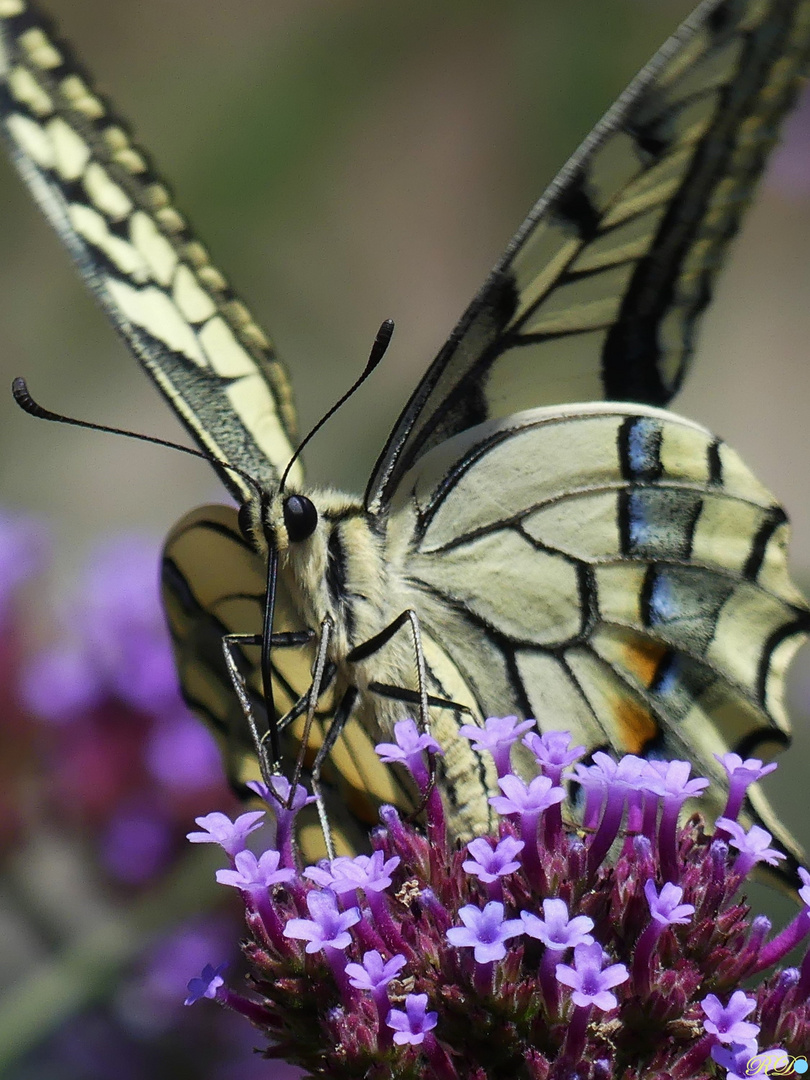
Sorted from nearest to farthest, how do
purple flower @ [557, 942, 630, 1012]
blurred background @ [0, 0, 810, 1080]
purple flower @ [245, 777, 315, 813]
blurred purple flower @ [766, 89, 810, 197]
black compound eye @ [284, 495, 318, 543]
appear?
purple flower @ [557, 942, 630, 1012]
purple flower @ [245, 777, 315, 813]
black compound eye @ [284, 495, 318, 543]
blurred purple flower @ [766, 89, 810, 197]
blurred background @ [0, 0, 810, 1080]

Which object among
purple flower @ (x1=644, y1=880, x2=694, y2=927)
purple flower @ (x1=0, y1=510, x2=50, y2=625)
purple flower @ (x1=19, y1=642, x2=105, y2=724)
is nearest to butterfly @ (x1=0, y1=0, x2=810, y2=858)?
purple flower @ (x1=644, y1=880, x2=694, y2=927)

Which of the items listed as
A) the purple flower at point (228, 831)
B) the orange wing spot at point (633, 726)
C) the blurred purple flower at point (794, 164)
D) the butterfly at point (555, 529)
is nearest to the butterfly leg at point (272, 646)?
the butterfly at point (555, 529)

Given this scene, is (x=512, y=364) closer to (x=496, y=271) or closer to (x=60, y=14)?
(x=496, y=271)

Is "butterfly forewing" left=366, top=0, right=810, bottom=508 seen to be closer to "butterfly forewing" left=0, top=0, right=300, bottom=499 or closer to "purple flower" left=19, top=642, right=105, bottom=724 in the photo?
"butterfly forewing" left=0, top=0, right=300, bottom=499

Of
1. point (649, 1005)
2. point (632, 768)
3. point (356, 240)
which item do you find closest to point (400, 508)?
point (632, 768)

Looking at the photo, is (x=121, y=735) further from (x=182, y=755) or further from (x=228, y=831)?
(x=228, y=831)
